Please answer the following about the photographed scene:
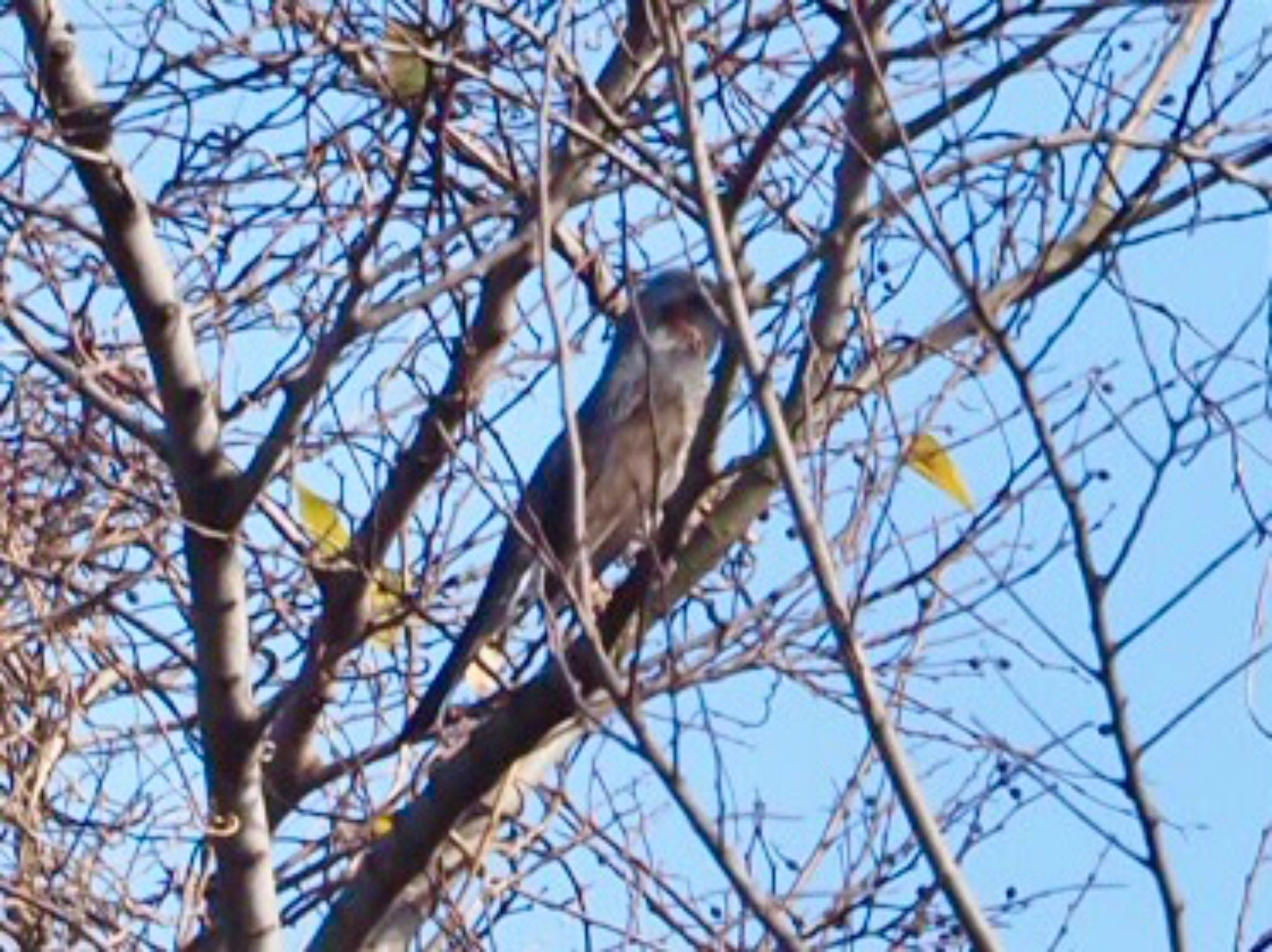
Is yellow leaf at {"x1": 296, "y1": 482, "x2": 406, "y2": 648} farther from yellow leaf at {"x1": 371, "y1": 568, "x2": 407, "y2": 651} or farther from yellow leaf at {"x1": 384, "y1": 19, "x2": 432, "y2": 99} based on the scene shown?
yellow leaf at {"x1": 384, "y1": 19, "x2": 432, "y2": 99}

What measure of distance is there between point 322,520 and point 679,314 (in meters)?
1.14

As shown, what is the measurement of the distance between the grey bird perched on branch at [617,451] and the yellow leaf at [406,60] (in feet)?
2.66

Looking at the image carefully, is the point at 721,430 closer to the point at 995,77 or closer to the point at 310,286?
the point at 995,77

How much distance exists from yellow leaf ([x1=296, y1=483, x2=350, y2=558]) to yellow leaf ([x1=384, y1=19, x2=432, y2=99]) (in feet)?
2.90

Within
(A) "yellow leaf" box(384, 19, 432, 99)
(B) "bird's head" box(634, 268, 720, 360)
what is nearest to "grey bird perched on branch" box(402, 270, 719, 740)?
(B) "bird's head" box(634, 268, 720, 360)

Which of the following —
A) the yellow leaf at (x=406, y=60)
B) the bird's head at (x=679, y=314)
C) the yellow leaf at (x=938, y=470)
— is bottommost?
the yellow leaf at (x=938, y=470)

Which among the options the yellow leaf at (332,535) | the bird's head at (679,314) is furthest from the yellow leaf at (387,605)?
the bird's head at (679,314)

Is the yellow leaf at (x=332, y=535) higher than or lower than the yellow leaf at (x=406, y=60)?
lower

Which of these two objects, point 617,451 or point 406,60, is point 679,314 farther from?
point 406,60

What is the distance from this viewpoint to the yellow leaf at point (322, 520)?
6.22 metres

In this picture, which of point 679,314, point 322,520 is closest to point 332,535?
point 322,520

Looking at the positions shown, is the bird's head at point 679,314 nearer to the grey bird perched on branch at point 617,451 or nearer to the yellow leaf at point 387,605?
the grey bird perched on branch at point 617,451

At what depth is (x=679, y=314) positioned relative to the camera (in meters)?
7.02

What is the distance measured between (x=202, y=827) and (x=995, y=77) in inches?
76.8
